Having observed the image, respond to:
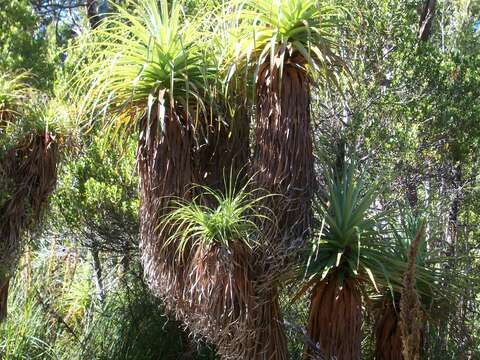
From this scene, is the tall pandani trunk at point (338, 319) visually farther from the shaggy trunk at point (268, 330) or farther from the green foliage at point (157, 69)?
the green foliage at point (157, 69)

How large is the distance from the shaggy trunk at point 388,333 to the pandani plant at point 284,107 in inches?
52.1

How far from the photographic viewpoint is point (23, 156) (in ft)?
18.6

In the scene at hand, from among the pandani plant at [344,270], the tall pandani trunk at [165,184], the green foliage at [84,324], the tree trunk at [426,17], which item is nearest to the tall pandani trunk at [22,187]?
the tall pandani trunk at [165,184]

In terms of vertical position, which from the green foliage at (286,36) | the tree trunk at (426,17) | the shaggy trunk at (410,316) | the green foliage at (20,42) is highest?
the tree trunk at (426,17)

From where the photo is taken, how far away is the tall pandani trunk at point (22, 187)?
552cm

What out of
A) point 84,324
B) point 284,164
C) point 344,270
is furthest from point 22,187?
point 84,324

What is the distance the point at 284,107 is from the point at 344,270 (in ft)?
4.11

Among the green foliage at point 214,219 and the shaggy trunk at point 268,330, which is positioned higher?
the green foliage at point 214,219

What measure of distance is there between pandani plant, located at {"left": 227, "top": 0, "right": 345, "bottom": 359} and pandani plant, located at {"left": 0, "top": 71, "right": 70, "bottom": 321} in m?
1.58

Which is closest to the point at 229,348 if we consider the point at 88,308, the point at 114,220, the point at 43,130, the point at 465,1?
the point at 43,130

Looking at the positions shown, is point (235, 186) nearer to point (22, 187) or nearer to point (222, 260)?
point (222, 260)

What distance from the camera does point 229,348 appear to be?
507cm

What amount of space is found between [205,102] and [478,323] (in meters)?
4.59

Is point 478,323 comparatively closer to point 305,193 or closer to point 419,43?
point 419,43
